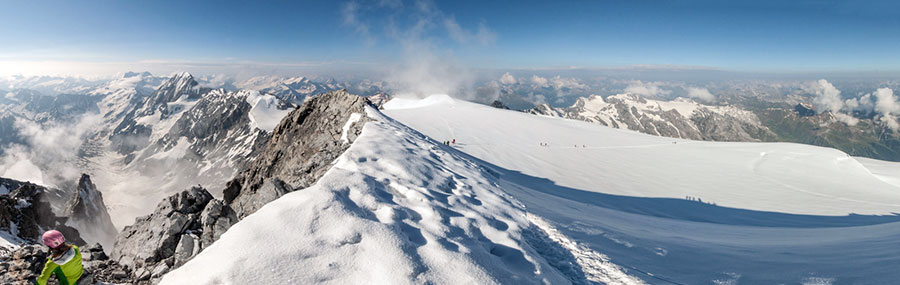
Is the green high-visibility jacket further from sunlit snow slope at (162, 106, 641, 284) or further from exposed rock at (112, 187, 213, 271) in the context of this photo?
sunlit snow slope at (162, 106, 641, 284)

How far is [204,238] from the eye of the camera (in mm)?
8945

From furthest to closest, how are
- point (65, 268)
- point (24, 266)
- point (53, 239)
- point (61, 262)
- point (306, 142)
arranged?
point (306, 142) < point (24, 266) < point (65, 268) < point (61, 262) < point (53, 239)

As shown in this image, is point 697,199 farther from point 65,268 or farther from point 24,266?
point 24,266

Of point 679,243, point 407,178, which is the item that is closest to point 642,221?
point 679,243

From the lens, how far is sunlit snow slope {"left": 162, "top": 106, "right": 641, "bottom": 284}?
591cm

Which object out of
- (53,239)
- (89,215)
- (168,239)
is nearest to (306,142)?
(168,239)

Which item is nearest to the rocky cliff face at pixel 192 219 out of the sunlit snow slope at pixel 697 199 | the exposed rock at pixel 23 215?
the sunlit snow slope at pixel 697 199

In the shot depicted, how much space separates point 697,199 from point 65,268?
3276 cm

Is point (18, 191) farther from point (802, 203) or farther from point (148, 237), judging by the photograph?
point (802, 203)

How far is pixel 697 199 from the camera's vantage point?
24.9 m

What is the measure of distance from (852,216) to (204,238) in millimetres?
35568

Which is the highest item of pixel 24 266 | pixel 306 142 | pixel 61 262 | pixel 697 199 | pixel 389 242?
pixel 389 242

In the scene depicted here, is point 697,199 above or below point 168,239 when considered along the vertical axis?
below

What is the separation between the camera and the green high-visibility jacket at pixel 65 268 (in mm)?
7418
